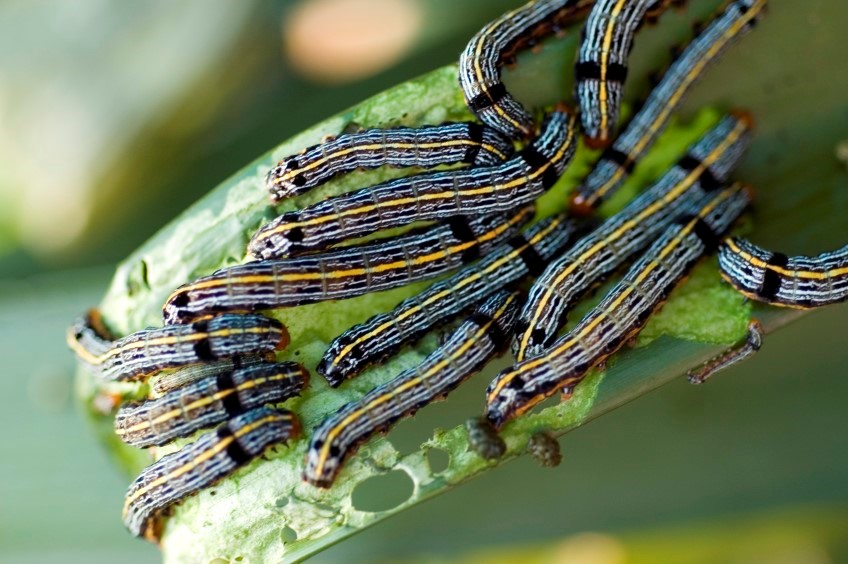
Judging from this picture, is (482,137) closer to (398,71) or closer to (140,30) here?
(398,71)

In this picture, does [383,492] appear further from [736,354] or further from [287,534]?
[736,354]

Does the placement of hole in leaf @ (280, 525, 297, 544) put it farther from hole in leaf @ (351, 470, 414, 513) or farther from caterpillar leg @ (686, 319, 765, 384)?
caterpillar leg @ (686, 319, 765, 384)

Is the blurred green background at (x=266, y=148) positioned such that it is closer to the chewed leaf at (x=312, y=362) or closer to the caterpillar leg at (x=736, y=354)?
the chewed leaf at (x=312, y=362)

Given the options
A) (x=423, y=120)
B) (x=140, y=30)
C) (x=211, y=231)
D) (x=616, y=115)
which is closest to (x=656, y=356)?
(x=616, y=115)

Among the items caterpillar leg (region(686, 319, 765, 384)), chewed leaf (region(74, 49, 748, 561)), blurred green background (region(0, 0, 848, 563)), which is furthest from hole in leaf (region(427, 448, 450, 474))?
caterpillar leg (region(686, 319, 765, 384))

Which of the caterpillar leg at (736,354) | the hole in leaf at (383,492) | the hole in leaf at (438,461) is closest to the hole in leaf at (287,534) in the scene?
the hole in leaf at (383,492)

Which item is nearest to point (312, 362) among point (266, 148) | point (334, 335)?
point (334, 335)
